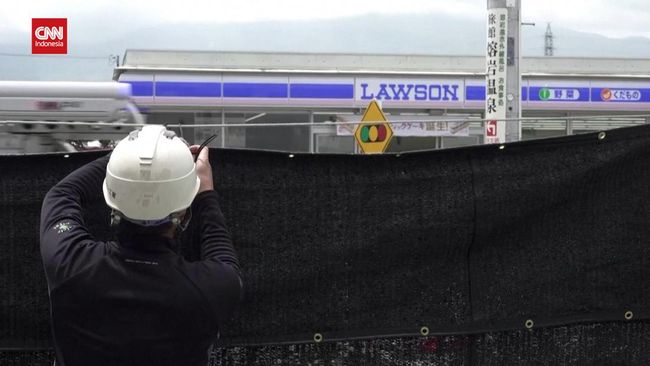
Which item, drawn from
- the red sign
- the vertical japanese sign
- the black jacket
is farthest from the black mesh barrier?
the vertical japanese sign

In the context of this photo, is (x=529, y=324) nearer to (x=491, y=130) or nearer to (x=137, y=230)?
(x=137, y=230)

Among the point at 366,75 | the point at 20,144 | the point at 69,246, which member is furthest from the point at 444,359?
the point at 366,75

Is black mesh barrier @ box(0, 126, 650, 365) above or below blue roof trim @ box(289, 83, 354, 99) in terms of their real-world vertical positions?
below

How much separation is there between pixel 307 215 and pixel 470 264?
680 mm

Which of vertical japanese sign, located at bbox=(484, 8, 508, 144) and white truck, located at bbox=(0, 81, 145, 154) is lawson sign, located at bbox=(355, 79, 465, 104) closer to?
vertical japanese sign, located at bbox=(484, 8, 508, 144)

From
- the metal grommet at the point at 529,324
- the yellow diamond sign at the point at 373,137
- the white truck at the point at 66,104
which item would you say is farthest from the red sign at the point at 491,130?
the metal grommet at the point at 529,324

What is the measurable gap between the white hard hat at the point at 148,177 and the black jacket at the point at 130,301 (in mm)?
109

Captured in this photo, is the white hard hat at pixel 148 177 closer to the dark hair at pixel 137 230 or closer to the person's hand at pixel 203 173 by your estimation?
the dark hair at pixel 137 230

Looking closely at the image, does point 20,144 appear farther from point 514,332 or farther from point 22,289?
point 514,332

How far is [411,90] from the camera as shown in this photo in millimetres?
21031

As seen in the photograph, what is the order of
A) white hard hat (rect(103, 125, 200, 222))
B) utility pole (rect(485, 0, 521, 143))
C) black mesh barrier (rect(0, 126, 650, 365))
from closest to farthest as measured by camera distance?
white hard hat (rect(103, 125, 200, 222)) < black mesh barrier (rect(0, 126, 650, 365)) < utility pole (rect(485, 0, 521, 143))

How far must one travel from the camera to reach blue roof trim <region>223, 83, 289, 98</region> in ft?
67.0

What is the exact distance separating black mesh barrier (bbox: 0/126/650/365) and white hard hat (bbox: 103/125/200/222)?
745 mm

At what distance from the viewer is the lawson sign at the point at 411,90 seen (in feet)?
68.3
